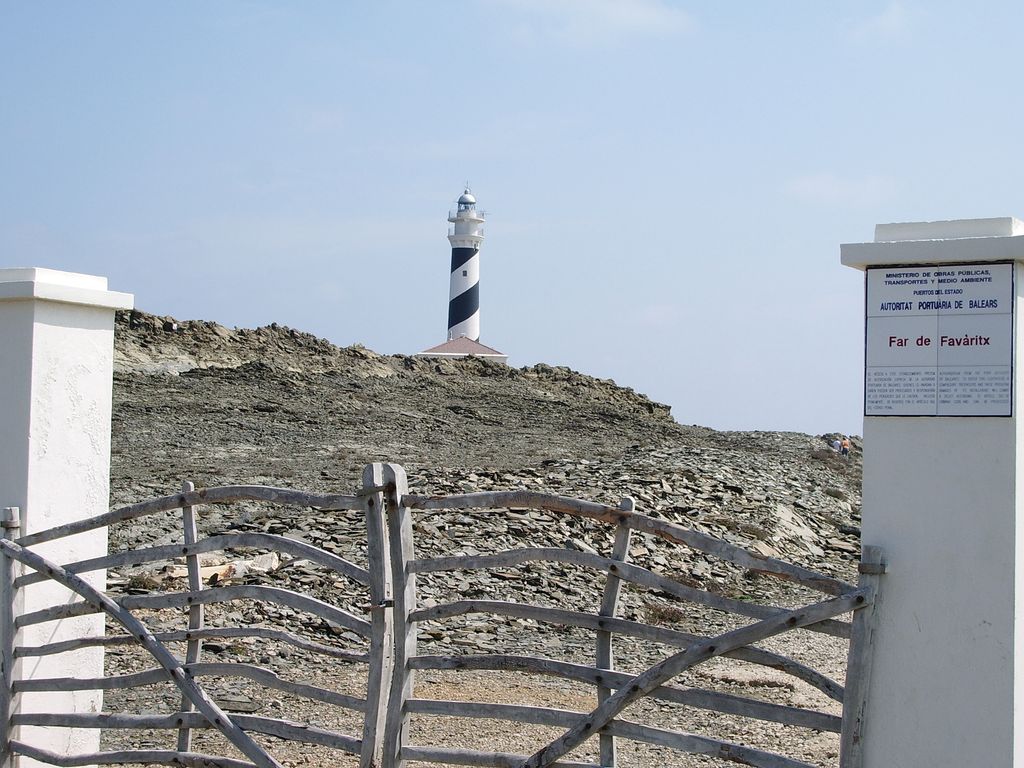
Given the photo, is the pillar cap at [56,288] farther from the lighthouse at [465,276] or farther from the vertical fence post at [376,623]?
the lighthouse at [465,276]

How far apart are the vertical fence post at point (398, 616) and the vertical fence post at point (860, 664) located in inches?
78.0

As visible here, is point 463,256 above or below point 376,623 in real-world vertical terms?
above

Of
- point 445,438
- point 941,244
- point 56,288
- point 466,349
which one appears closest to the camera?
point 941,244

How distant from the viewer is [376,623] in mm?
5367

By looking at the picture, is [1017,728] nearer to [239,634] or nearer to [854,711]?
[854,711]

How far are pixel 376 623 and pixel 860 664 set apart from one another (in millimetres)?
2166

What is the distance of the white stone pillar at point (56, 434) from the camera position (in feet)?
19.5

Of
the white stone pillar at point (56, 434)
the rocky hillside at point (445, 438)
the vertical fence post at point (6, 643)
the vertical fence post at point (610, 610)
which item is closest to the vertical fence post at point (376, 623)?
the vertical fence post at point (610, 610)

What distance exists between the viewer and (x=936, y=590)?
14.7 ft

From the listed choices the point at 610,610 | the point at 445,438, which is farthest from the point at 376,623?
the point at 445,438

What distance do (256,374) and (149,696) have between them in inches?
968

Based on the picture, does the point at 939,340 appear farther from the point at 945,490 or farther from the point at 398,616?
the point at 398,616

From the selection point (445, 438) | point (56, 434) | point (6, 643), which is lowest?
point (6, 643)

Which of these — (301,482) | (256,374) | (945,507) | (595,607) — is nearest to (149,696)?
(595,607)
